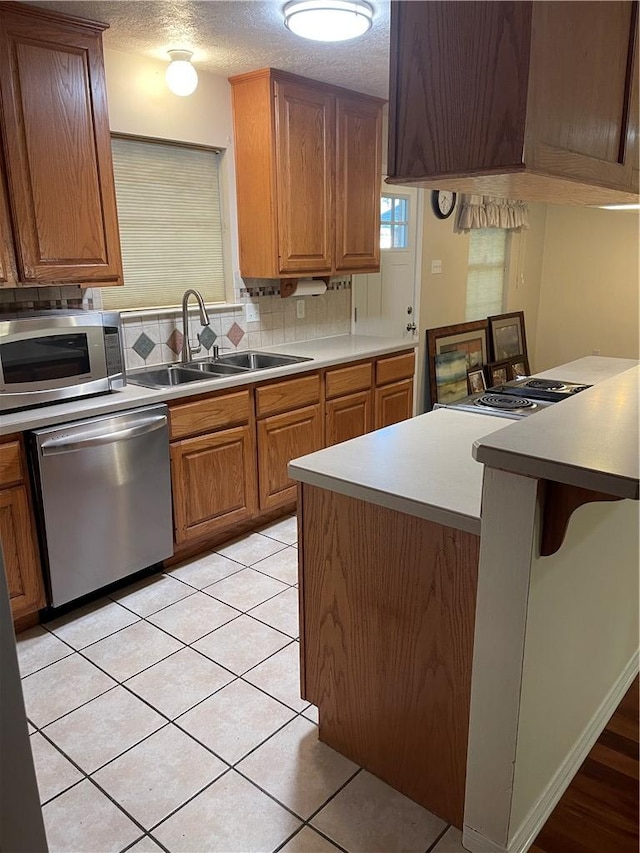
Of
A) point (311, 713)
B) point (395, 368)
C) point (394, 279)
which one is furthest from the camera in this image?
point (394, 279)

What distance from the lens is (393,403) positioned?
13.6 feet

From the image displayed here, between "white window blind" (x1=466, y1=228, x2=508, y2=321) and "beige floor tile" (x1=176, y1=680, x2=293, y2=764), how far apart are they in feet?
13.8

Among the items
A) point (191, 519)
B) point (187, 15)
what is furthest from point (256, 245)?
point (191, 519)

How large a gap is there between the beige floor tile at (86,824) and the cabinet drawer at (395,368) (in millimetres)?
2752

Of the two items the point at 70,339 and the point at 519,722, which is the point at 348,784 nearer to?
the point at 519,722

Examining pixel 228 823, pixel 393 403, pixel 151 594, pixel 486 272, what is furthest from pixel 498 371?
pixel 228 823

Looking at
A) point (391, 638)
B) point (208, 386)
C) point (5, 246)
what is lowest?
point (391, 638)

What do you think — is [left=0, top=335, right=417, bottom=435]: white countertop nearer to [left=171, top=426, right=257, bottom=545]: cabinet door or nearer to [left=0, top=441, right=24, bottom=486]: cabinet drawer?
[left=0, top=441, right=24, bottom=486]: cabinet drawer

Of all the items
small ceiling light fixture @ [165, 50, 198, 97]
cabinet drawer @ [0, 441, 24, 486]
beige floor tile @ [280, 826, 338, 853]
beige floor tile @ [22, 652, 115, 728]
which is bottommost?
beige floor tile @ [280, 826, 338, 853]

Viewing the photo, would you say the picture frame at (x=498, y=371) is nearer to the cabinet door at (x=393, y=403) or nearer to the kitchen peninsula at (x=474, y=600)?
the cabinet door at (x=393, y=403)

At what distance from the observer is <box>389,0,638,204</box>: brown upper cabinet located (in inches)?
39.1

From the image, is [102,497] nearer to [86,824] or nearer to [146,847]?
[86,824]

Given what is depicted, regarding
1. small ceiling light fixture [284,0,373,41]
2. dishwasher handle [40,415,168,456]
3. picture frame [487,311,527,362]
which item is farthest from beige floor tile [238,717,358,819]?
picture frame [487,311,527,362]

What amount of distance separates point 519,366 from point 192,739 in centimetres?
492
